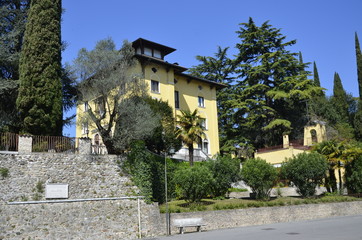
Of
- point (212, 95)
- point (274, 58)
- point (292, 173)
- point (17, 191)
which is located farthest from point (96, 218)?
point (274, 58)

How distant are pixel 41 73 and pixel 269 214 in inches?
671

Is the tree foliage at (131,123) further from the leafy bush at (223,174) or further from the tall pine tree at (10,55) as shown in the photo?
the tall pine tree at (10,55)

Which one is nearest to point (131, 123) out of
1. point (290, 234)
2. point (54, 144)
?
point (54, 144)

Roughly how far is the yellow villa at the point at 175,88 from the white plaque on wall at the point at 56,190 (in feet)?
43.0

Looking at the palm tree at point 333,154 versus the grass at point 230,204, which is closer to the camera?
the grass at point 230,204

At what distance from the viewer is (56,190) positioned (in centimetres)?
1669

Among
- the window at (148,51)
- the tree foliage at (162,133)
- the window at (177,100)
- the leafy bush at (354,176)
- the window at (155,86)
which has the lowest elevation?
the leafy bush at (354,176)

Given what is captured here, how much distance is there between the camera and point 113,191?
1834cm

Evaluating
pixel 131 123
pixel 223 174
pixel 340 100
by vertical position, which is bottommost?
pixel 223 174

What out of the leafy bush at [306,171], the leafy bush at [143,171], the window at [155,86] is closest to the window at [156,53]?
the window at [155,86]

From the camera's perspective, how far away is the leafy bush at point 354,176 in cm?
2919

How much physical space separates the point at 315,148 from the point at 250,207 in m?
12.0

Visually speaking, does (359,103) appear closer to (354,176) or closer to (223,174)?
(354,176)

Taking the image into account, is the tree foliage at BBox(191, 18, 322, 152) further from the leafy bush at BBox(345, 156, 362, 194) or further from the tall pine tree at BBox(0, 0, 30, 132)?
the tall pine tree at BBox(0, 0, 30, 132)
